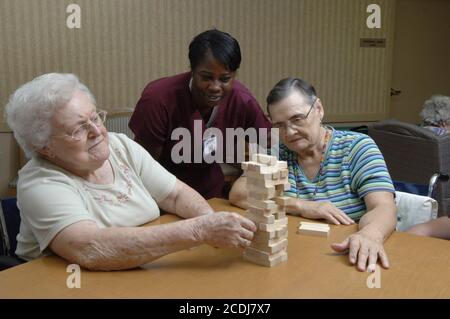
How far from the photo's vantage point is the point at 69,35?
4051 mm

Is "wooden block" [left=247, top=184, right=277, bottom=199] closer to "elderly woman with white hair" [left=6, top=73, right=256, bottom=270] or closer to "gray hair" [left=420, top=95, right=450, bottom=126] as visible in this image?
"elderly woman with white hair" [left=6, top=73, right=256, bottom=270]

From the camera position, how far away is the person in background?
228 centimetres

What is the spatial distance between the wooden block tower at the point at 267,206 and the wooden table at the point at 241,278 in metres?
0.04

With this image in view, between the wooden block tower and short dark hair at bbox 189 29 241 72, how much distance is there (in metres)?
0.93

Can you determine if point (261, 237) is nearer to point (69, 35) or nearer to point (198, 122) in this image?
point (198, 122)

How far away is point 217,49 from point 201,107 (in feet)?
1.19

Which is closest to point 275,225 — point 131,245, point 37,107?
point 131,245

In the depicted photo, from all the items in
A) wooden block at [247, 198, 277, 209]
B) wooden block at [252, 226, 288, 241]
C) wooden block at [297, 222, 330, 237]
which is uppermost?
wooden block at [247, 198, 277, 209]

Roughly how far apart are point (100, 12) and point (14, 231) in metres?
2.65

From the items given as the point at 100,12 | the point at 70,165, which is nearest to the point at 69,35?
the point at 100,12

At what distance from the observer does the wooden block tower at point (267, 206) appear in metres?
1.41

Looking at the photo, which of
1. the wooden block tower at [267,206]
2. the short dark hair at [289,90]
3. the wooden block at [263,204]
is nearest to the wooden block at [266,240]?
the wooden block tower at [267,206]

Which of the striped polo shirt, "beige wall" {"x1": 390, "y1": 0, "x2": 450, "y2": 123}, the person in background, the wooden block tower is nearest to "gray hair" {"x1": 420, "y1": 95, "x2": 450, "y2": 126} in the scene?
"beige wall" {"x1": 390, "y1": 0, "x2": 450, "y2": 123}

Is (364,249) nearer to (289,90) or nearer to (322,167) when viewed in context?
(322,167)
